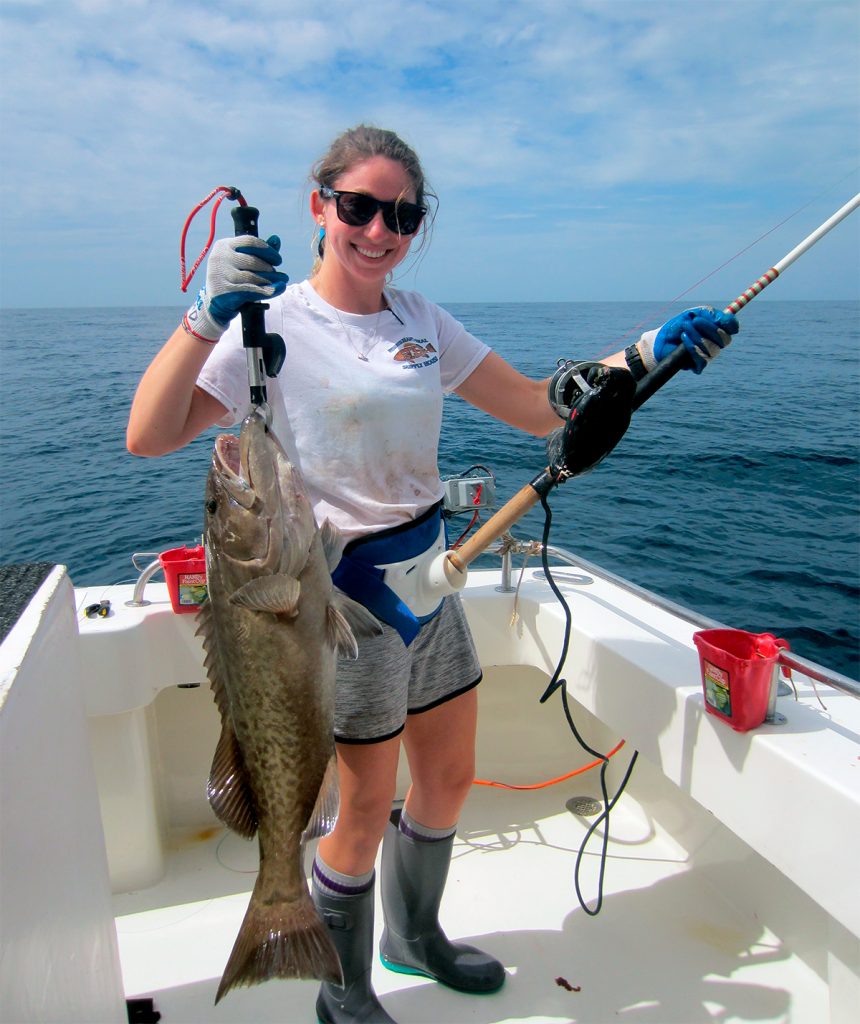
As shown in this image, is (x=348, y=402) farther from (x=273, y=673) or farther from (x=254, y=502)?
(x=273, y=673)

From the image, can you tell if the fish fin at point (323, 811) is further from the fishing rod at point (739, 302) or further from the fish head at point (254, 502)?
the fishing rod at point (739, 302)

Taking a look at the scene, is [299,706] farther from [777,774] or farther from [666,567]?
[666,567]

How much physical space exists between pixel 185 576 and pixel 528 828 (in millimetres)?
1940

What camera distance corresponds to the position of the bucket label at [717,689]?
2.21 meters

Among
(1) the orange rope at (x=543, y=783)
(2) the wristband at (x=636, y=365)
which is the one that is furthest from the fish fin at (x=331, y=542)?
(1) the orange rope at (x=543, y=783)

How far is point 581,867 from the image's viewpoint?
10.7 feet

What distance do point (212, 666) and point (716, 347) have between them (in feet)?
5.72

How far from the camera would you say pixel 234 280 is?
5.66 ft

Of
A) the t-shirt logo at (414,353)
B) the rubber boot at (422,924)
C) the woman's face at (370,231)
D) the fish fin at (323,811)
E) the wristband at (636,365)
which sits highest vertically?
the woman's face at (370,231)

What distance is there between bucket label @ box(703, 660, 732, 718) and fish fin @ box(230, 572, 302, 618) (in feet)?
4.10

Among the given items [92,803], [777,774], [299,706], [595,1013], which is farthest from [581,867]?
[92,803]

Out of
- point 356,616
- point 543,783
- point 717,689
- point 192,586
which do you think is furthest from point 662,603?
point 192,586

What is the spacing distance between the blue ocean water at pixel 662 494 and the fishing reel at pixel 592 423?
1797mm

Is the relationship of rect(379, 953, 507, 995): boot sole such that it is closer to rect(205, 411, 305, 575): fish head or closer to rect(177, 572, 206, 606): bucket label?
rect(177, 572, 206, 606): bucket label
